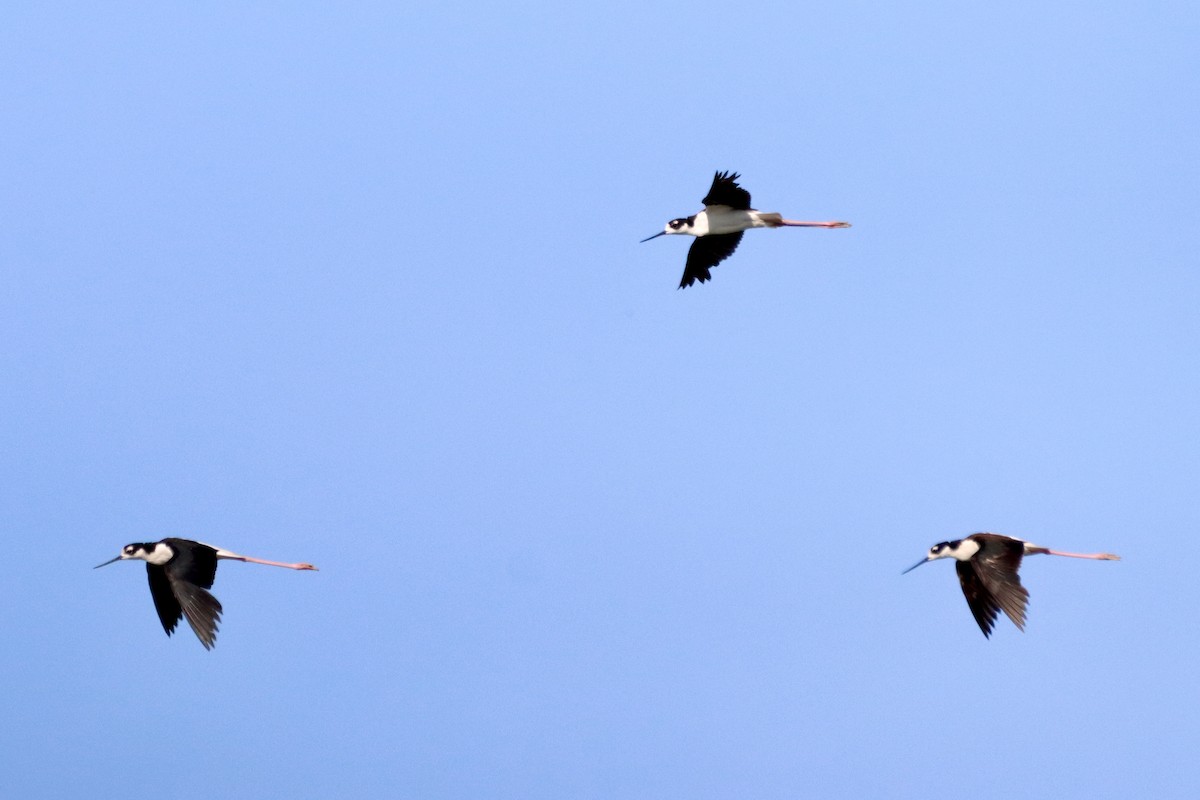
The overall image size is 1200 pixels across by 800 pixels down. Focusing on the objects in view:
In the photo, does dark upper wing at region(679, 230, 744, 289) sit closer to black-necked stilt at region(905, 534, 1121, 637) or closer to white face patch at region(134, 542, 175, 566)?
black-necked stilt at region(905, 534, 1121, 637)

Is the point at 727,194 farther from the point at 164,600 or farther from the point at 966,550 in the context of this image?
the point at 164,600

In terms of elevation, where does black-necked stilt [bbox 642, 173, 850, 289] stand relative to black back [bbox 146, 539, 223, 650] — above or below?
above

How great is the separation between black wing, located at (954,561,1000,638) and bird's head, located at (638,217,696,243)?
3.31 m

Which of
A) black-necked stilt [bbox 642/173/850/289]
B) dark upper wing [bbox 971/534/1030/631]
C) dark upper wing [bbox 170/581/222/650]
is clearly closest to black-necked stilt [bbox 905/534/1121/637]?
dark upper wing [bbox 971/534/1030/631]

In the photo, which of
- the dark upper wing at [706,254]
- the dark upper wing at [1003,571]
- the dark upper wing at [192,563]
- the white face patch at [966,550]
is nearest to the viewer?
the dark upper wing at [1003,571]

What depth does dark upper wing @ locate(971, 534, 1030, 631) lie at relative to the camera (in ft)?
39.6

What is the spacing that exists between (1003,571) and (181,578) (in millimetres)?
5612

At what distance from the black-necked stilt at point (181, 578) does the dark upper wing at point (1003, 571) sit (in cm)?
517

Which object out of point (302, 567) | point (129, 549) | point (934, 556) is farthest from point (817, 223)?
point (129, 549)

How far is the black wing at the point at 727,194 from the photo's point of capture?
1313 cm

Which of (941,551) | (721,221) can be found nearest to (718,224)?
(721,221)

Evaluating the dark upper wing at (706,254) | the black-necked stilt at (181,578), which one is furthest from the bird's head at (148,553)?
the dark upper wing at (706,254)

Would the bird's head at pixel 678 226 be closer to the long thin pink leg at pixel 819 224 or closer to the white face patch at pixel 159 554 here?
the long thin pink leg at pixel 819 224

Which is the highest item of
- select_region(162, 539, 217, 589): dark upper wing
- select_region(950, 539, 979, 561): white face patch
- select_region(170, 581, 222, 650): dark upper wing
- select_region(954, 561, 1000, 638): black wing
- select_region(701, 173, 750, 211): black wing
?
select_region(701, 173, 750, 211): black wing
